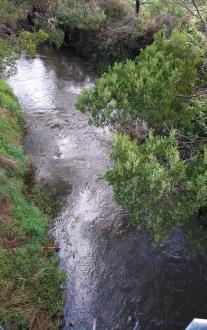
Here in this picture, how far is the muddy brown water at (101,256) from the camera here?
797 centimetres

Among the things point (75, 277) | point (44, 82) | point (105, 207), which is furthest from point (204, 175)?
point (44, 82)

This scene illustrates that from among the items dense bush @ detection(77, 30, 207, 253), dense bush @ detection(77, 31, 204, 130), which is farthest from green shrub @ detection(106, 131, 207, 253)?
dense bush @ detection(77, 31, 204, 130)

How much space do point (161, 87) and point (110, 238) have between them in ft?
14.4

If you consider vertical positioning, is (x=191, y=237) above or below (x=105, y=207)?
above

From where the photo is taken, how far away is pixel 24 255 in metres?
8.24

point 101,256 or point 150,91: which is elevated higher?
point 150,91

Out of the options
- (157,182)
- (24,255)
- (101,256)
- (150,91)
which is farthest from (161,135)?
(24,255)

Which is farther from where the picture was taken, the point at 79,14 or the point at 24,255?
Result: the point at 79,14

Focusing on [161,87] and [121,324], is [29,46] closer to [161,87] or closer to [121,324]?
[161,87]

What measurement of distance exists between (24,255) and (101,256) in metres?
2.06

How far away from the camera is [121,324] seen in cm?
773

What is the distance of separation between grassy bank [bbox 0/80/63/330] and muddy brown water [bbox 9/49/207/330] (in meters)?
0.53

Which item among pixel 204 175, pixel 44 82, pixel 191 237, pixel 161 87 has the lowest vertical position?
pixel 44 82

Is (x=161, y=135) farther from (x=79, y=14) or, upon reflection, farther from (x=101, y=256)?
(x=79, y=14)
